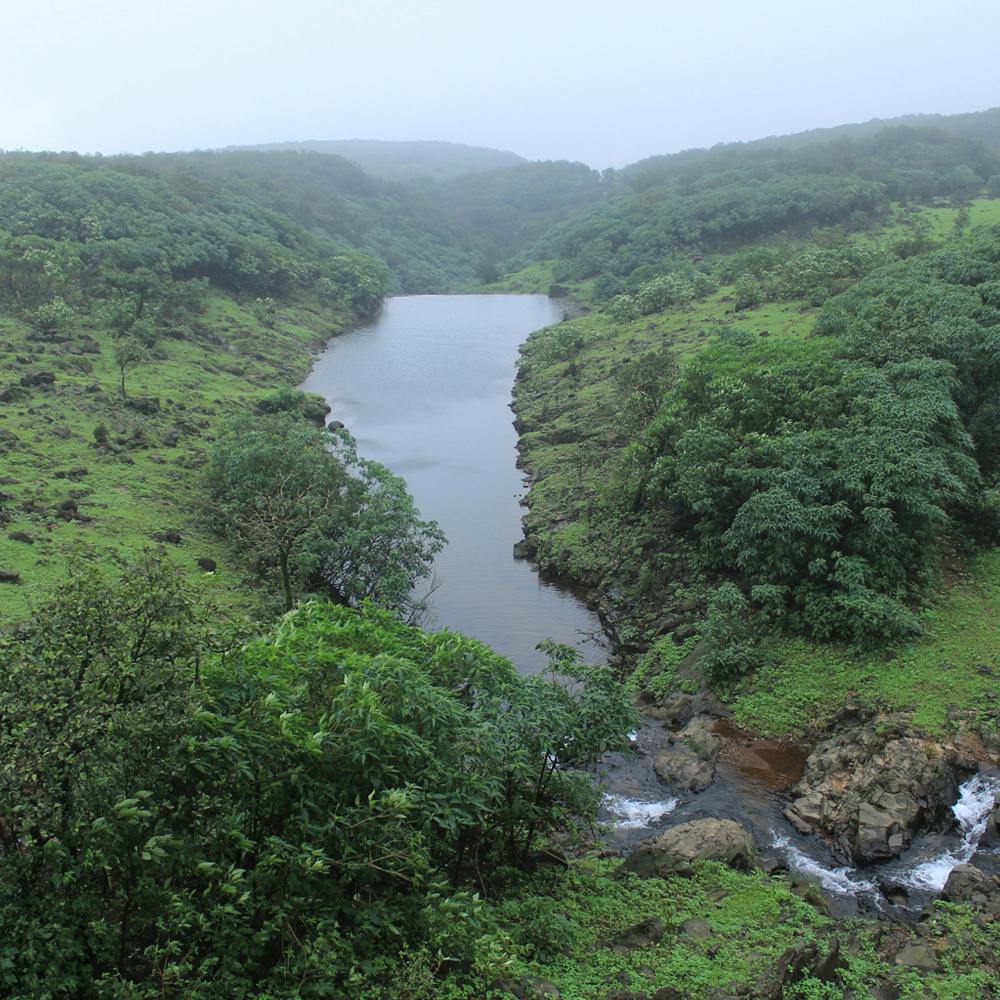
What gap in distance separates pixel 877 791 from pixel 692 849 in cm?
400

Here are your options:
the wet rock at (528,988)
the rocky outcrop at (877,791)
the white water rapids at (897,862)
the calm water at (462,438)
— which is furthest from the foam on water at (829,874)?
the calm water at (462,438)

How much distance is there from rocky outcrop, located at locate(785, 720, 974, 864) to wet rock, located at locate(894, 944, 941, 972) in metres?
3.01

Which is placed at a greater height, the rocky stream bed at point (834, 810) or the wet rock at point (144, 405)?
the wet rock at point (144, 405)

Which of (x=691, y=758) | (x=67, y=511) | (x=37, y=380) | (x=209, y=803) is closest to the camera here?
(x=209, y=803)

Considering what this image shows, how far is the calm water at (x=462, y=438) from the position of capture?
28.3 meters

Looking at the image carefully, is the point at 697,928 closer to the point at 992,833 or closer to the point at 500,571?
the point at 992,833

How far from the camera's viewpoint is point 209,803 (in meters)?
8.83

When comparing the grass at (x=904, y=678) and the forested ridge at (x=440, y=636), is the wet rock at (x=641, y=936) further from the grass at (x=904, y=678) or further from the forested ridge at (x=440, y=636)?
the grass at (x=904, y=678)

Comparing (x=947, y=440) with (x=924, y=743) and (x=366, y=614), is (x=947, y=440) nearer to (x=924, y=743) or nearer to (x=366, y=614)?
(x=924, y=743)

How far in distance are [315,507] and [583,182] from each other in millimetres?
189826

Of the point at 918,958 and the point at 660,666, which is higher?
the point at 918,958

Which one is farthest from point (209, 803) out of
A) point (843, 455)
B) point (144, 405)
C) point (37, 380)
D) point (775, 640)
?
point (37, 380)

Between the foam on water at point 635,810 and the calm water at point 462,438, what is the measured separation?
23.9ft

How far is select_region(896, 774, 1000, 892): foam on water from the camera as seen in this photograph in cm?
1443
